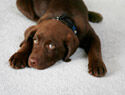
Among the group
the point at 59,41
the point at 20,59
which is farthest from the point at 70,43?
the point at 20,59

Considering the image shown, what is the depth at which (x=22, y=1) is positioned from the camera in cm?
328

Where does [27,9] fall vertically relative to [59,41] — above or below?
below

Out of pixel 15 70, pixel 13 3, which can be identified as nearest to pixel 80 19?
pixel 15 70

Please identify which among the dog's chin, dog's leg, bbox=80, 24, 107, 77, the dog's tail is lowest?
the dog's tail

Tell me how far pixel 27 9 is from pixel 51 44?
4.32 ft

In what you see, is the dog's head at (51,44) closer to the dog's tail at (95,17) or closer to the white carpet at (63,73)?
the white carpet at (63,73)

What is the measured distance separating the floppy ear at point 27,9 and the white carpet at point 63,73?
0.11 metres

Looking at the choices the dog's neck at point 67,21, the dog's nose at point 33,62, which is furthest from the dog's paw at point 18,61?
the dog's neck at point 67,21

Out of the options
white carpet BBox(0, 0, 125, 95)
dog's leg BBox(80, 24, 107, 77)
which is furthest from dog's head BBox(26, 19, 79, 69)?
dog's leg BBox(80, 24, 107, 77)

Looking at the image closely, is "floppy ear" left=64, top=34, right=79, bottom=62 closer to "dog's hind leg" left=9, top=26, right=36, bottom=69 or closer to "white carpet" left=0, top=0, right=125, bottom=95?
"white carpet" left=0, top=0, right=125, bottom=95

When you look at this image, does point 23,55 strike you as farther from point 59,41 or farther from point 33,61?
point 59,41

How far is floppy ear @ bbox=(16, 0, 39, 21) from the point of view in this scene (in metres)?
3.20

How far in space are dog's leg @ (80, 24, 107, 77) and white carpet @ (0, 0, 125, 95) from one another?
0.06 meters

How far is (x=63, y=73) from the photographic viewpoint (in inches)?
86.9
